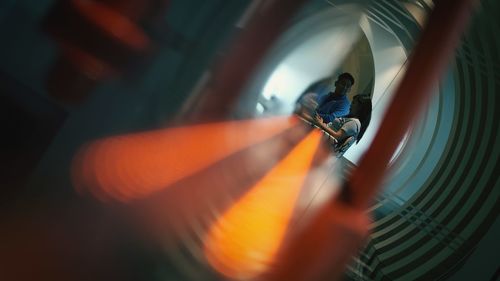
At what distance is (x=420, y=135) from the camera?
802 millimetres

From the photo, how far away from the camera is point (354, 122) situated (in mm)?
835

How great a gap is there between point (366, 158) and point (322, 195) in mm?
226

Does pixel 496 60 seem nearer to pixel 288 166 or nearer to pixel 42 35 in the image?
pixel 288 166

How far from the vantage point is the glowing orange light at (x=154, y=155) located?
69 cm

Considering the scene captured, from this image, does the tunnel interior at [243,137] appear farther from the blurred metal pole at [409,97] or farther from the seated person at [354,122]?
the blurred metal pole at [409,97]

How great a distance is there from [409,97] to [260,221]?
1.03 feet

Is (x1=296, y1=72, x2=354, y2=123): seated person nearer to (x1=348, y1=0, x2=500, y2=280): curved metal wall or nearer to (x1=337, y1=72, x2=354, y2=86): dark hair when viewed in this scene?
(x1=337, y1=72, x2=354, y2=86): dark hair

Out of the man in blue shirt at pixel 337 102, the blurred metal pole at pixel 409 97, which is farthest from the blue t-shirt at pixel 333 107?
the blurred metal pole at pixel 409 97

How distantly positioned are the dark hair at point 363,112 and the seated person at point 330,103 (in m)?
0.02

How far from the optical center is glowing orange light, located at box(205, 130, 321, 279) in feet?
2.35

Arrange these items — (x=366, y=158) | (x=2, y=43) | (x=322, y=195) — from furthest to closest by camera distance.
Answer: (x=322, y=195) → (x=2, y=43) → (x=366, y=158)

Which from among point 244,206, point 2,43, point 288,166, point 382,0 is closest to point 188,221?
point 244,206

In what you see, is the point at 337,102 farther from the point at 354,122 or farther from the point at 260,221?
the point at 260,221

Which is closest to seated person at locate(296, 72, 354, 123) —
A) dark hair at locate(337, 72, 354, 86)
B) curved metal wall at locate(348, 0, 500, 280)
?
→ dark hair at locate(337, 72, 354, 86)
